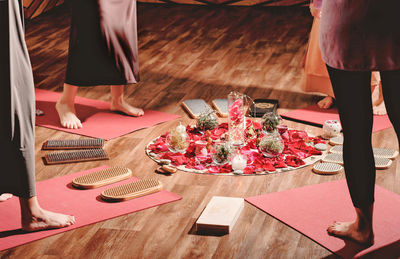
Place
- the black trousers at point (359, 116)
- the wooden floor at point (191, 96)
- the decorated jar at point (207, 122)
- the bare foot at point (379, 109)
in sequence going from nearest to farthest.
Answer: the black trousers at point (359, 116), the wooden floor at point (191, 96), the decorated jar at point (207, 122), the bare foot at point (379, 109)

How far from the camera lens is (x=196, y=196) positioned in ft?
8.30

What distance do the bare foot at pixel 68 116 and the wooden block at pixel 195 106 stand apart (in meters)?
0.64

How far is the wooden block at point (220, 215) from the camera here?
222cm

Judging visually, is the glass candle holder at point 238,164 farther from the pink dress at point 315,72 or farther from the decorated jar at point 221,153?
the pink dress at point 315,72

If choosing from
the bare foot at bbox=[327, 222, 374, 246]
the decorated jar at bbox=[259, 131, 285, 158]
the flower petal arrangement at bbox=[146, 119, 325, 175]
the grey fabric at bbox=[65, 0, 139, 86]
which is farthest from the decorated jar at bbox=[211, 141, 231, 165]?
the grey fabric at bbox=[65, 0, 139, 86]

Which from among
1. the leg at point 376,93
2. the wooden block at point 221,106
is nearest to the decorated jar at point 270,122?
the wooden block at point 221,106

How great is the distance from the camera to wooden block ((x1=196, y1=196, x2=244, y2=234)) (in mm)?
2219

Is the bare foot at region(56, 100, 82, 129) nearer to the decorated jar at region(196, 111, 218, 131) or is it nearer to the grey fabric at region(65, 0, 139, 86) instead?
the grey fabric at region(65, 0, 139, 86)

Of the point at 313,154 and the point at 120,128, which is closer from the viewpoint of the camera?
the point at 313,154

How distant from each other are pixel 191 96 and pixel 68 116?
87cm

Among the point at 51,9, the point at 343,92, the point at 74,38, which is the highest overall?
the point at 343,92

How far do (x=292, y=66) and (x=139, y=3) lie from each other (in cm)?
324

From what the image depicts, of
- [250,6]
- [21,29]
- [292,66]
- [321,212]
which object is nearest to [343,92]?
[321,212]

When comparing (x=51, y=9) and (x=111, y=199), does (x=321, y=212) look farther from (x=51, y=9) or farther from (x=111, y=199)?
(x=51, y=9)
